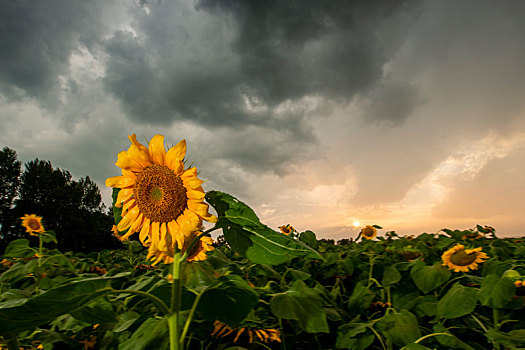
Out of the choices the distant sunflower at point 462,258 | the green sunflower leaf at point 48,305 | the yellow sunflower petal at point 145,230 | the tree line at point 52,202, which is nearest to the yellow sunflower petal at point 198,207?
the yellow sunflower petal at point 145,230

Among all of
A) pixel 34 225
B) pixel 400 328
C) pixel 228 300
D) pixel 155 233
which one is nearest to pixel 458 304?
pixel 400 328

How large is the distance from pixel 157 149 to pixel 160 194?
0.20 metres

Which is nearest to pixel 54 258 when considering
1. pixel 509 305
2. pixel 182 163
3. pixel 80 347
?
pixel 80 347

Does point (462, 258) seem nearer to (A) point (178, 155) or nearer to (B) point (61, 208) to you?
(A) point (178, 155)

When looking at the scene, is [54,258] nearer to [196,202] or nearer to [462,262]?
[196,202]

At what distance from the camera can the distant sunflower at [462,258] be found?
93.4 inches

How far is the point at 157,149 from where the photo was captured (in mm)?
1439

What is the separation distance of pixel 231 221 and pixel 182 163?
0.43 metres

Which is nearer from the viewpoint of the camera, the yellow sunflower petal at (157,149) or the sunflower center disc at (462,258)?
the yellow sunflower petal at (157,149)

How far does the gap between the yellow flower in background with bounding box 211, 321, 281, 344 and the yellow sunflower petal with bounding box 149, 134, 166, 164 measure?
0.86 metres

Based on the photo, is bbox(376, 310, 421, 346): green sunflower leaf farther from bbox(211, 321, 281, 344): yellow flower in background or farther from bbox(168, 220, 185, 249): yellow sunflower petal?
bbox(168, 220, 185, 249): yellow sunflower petal

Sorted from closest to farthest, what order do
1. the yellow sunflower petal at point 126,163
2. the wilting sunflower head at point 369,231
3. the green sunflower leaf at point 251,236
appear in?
the green sunflower leaf at point 251,236 < the yellow sunflower petal at point 126,163 < the wilting sunflower head at point 369,231

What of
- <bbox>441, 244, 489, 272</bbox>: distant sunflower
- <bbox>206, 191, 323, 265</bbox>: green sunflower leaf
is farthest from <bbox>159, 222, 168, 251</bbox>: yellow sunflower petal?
<bbox>441, 244, 489, 272</bbox>: distant sunflower

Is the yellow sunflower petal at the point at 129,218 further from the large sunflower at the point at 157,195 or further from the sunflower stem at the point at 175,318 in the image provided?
the sunflower stem at the point at 175,318
